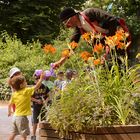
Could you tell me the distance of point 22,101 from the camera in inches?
315

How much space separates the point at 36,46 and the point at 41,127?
22.5 meters

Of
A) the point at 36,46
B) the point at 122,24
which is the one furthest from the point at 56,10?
the point at 122,24

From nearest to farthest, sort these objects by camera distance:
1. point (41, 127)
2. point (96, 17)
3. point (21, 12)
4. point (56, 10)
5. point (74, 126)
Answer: point (74, 126), point (41, 127), point (96, 17), point (21, 12), point (56, 10)

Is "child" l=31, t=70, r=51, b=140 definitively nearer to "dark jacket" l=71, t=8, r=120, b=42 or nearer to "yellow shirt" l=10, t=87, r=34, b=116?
"yellow shirt" l=10, t=87, r=34, b=116

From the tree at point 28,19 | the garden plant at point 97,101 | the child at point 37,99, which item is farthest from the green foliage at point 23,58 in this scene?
the garden plant at point 97,101

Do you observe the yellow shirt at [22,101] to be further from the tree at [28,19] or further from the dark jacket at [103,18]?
the tree at [28,19]

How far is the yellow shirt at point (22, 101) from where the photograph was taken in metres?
7.96

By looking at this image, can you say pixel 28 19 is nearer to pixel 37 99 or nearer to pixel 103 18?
pixel 37 99

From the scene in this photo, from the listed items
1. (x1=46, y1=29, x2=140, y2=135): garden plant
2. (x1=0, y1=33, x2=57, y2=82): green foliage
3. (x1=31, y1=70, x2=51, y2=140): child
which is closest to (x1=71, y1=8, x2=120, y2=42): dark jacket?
(x1=46, y1=29, x2=140, y2=135): garden plant

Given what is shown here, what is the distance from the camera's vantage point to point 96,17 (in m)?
6.11

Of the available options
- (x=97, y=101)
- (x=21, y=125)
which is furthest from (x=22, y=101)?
→ (x=97, y=101)

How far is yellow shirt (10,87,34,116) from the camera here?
7.96m

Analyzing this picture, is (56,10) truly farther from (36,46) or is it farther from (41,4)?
(36,46)

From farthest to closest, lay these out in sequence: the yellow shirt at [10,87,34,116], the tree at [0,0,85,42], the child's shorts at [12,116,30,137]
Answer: the tree at [0,0,85,42], the yellow shirt at [10,87,34,116], the child's shorts at [12,116,30,137]
